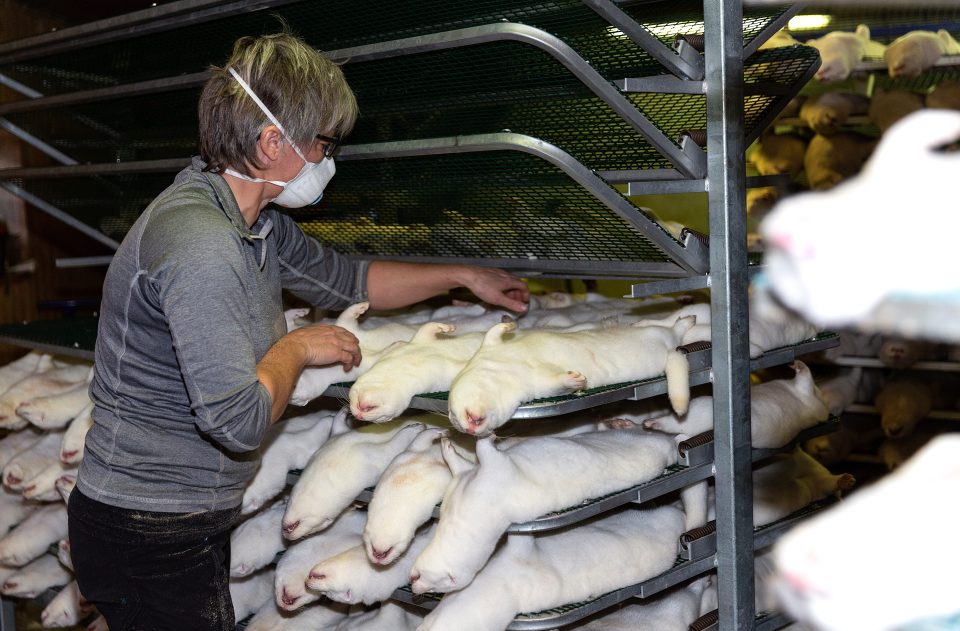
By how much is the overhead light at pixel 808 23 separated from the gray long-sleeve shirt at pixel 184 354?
258 centimetres

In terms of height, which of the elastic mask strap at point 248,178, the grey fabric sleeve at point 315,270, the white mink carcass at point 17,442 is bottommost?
the white mink carcass at point 17,442

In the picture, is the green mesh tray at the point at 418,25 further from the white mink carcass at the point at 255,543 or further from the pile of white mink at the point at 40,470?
the white mink carcass at the point at 255,543

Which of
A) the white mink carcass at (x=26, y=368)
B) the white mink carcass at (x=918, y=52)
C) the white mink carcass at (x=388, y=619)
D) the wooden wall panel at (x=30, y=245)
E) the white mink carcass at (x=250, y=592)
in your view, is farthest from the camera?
the wooden wall panel at (x=30, y=245)

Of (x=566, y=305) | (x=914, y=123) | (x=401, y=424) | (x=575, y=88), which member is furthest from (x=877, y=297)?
(x=566, y=305)

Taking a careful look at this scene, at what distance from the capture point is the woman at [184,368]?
1934 millimetres

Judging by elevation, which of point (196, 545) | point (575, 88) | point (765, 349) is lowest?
point (196, 545)

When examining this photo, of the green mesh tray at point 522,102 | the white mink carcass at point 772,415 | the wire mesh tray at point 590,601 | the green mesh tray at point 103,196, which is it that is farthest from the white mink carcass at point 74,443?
the white mink carcass at point 772,415

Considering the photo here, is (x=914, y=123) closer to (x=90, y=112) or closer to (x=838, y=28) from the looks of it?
(x=90, y=112)

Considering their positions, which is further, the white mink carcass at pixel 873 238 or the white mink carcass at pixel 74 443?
the white mink carcass at pixel 74 443

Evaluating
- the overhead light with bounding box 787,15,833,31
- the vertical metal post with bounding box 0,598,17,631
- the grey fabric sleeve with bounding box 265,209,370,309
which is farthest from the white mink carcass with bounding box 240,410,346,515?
the overhead light with bounding box 787,15,833,31

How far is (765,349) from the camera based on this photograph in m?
2.41

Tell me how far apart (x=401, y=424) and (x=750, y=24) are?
141 cm

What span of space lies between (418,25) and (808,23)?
2.41 m

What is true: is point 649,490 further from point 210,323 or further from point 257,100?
point 257,100
